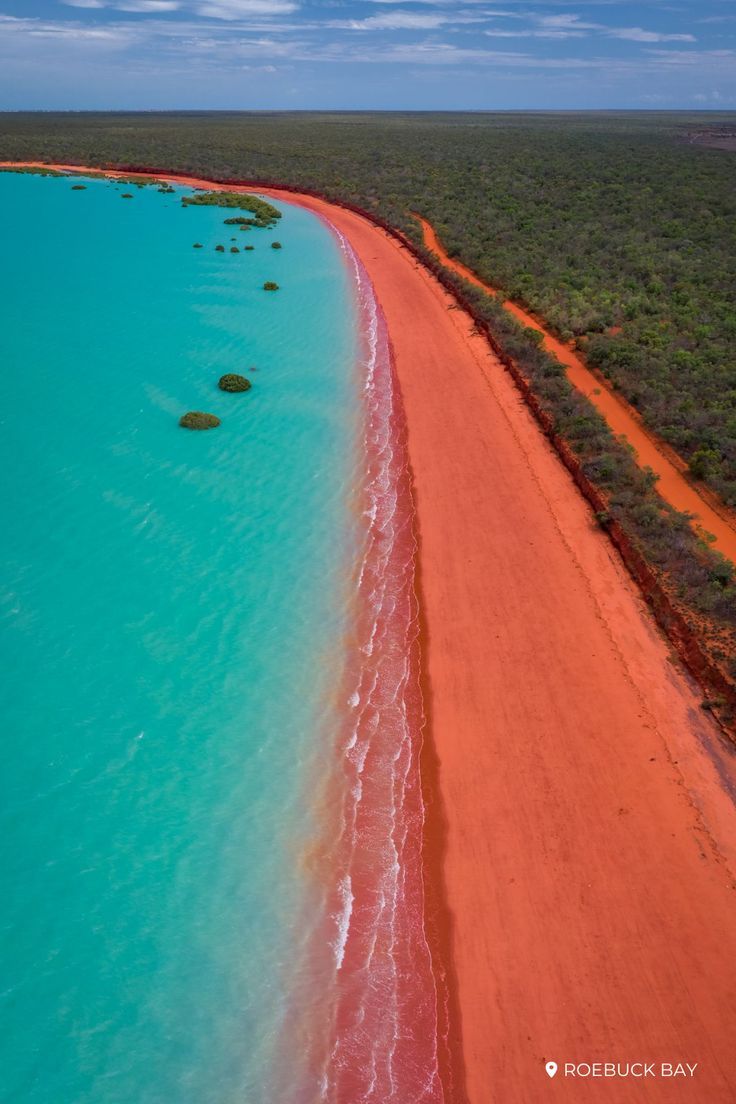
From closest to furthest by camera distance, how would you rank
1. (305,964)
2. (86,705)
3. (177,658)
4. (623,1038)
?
(623,1038), (305,964), (86,705), (177,658)

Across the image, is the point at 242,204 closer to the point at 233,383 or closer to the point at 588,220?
the point at 588,220

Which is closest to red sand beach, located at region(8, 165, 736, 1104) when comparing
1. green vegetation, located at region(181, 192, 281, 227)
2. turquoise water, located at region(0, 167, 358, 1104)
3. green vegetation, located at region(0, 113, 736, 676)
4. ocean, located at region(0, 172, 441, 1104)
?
ocean, located at region(0, 172, 441, 1104)

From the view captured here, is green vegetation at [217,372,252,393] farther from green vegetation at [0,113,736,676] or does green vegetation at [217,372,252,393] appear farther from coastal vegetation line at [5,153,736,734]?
green vegetation at [0,113,736,676]

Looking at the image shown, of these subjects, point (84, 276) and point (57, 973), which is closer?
point (57, 973)

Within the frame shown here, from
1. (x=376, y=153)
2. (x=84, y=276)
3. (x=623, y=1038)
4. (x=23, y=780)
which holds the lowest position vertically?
(x=623, y=1038)

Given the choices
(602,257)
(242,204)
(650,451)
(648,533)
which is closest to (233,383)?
(650,451)

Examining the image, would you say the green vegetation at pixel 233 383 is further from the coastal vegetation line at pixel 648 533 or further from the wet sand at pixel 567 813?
the coastal vegetation line at pixel 648 533

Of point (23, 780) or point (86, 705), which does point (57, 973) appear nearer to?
point (23, 780)

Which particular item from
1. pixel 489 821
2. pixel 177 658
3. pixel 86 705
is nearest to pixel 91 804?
pixel 86 705

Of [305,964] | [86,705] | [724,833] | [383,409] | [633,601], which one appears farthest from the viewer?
[383,409]
